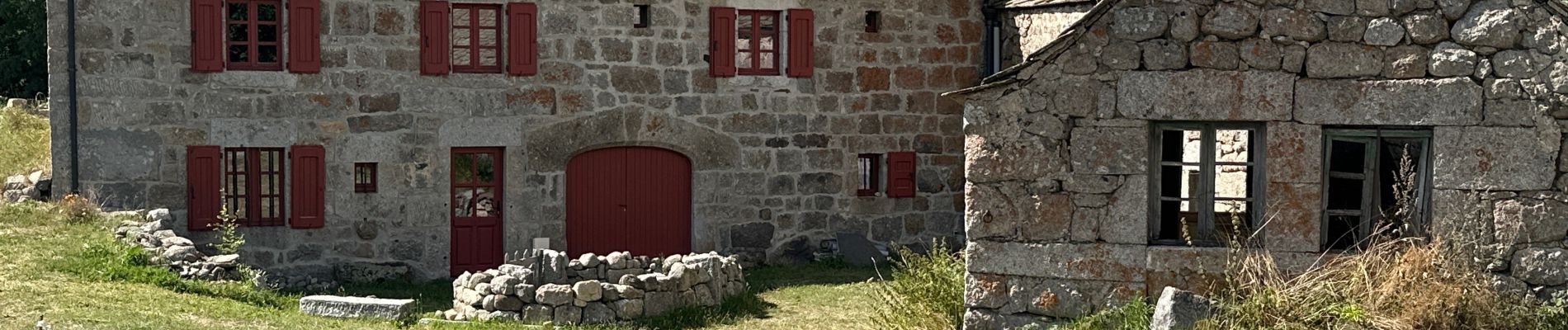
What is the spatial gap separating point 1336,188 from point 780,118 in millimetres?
7023

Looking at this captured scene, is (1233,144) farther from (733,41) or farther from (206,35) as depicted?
(206,35)

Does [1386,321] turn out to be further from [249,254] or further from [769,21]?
[249,254]

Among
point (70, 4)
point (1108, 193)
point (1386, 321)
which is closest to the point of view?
point (1386, 321)

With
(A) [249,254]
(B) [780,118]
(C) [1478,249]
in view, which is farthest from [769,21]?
(C) [1478,249]

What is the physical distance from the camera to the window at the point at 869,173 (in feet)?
56.0

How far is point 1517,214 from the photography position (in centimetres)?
975

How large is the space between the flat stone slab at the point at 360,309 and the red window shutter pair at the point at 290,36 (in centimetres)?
367

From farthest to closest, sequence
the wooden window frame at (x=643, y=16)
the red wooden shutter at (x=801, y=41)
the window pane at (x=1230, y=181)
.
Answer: the red wooden shutter at (x=801, y=41), the wooden window frame at (x=643, y=16), the window pane at (x=1230, y=181)

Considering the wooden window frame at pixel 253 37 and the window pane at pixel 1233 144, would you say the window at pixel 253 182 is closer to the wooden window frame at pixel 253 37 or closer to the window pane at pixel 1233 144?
the wooden window frame at pixel 253 37

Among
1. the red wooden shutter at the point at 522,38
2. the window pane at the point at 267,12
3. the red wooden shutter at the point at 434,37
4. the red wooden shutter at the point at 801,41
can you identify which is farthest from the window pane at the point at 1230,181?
the window pane at the point at 267,12

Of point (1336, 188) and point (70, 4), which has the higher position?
point (70, 4)

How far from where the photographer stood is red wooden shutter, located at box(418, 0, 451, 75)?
15.3 m

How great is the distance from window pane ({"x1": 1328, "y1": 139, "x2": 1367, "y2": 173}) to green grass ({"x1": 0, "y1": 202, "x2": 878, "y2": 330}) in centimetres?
319

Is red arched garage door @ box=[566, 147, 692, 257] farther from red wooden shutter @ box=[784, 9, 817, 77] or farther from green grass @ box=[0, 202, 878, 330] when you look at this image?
green grass @ box=[0, 202, 878, 330]
